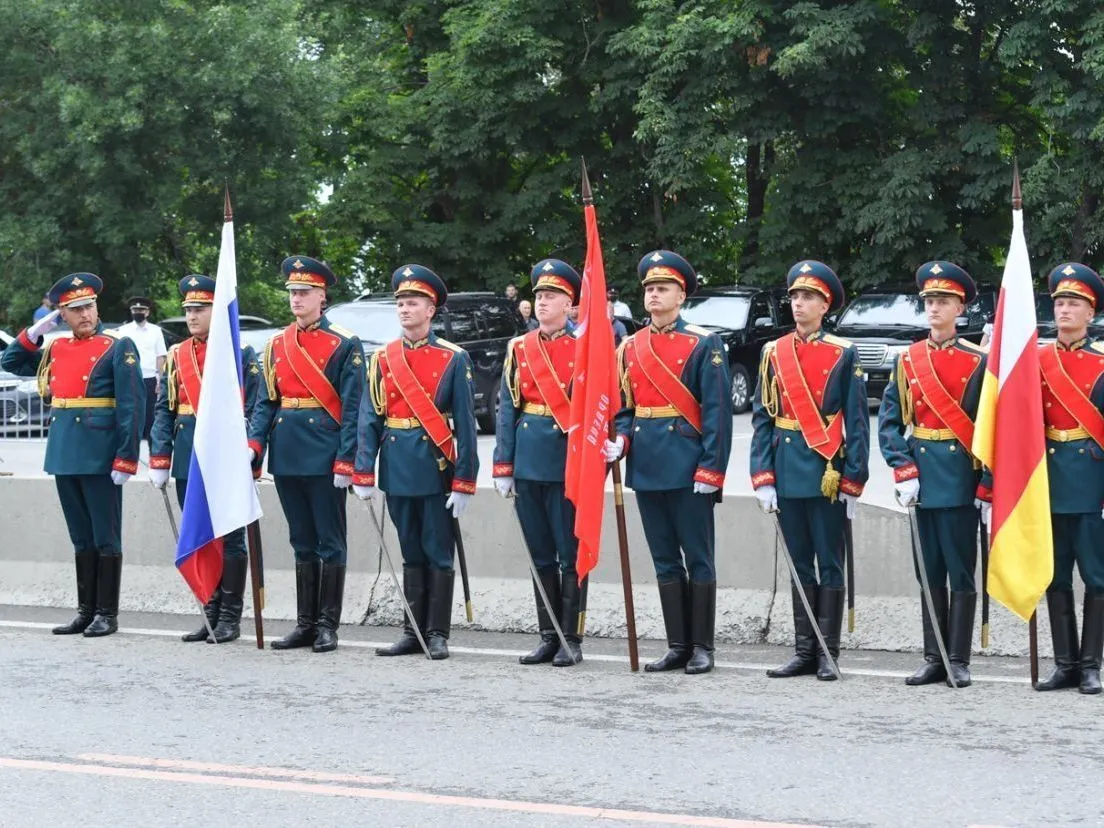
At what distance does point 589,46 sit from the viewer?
→ 31.1 meters

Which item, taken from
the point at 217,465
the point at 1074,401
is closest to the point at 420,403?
the point at 217,465

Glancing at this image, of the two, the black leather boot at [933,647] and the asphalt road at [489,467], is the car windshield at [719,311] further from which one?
the black leather boot at [933,647]

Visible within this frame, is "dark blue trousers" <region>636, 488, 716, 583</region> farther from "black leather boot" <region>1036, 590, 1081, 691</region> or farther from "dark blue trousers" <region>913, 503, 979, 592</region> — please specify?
"black leather boot" <region>1036, 590, 1081, 691</region>

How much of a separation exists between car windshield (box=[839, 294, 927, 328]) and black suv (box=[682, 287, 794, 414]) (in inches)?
48.6

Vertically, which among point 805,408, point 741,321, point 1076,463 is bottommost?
point 1076,463

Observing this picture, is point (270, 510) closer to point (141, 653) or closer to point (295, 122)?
point (141, 653)

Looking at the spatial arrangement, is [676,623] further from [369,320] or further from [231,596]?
[369,320]

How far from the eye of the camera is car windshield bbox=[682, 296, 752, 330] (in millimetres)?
25688

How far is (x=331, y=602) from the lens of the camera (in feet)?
31.0

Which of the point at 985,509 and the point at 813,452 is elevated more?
the point at 813,452

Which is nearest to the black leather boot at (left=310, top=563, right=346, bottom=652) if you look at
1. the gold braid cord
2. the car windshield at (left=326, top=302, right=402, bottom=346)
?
the gold braid cord

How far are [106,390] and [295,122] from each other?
884 inches

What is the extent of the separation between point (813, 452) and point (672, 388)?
2.51ft

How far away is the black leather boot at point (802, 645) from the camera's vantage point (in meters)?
8.41
